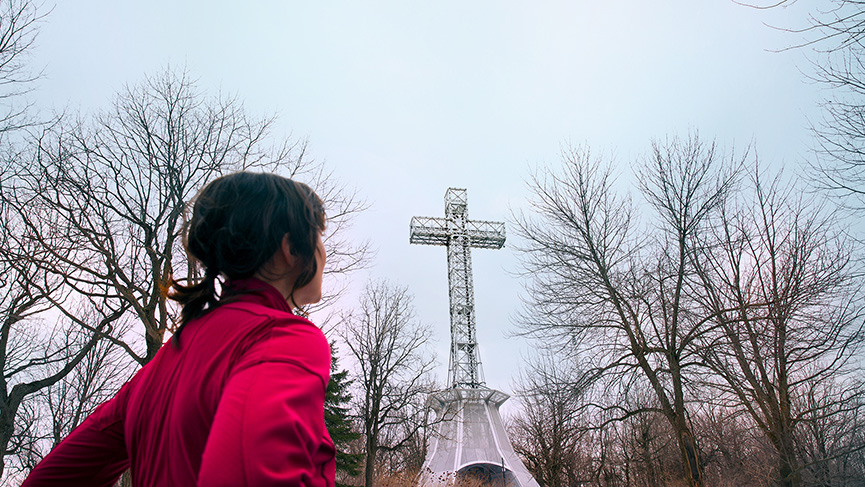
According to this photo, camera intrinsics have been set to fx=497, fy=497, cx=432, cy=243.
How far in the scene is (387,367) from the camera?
58.7 feet

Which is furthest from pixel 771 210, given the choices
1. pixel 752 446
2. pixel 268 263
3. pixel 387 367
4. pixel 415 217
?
pixel 415 217

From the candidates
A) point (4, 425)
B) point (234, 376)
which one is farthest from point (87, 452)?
point (4, 425)

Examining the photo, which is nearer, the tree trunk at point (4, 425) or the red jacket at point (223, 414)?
the red jacket at point (223, 414)

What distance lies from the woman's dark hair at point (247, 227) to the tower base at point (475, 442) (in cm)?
2142

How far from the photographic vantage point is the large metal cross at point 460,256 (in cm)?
2536

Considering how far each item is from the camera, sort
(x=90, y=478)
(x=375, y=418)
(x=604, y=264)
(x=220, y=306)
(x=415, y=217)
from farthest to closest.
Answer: (x=415, y=217), (x=375, y=418), (x=604, y=264), (x=90, y=478), (x=220, y=306)

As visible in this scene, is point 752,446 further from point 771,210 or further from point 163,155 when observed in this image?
point 163,155

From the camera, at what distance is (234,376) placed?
855mm

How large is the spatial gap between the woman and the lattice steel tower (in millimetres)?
19153

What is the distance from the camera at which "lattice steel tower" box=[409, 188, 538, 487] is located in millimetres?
22281

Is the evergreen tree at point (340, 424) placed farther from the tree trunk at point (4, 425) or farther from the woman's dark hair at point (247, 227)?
the woman's dark hair at point (247, 227)

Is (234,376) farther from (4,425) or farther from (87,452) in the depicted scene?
(4,425)

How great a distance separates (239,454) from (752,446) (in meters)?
28.8

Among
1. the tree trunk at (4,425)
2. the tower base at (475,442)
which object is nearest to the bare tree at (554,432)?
the tower base at (475,442)
